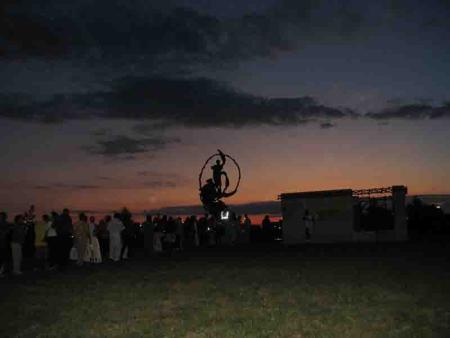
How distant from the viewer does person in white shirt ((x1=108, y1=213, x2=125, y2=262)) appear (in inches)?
946

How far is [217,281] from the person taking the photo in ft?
50.7

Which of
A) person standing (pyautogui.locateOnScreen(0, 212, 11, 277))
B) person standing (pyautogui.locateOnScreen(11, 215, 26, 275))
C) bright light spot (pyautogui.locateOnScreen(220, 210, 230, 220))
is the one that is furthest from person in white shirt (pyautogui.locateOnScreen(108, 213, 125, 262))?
bright light spot (pyautogui.locateOnScreen(220, 210, 230, 220))

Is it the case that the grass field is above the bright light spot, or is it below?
below

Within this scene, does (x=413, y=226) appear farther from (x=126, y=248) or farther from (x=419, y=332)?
(x=419, y=332)

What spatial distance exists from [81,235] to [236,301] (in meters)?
11.5

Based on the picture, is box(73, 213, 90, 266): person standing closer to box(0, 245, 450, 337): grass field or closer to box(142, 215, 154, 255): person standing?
box(0, 245, 450, 337): grass field

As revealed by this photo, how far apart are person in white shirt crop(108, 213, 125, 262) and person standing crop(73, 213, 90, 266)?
1.57 metres

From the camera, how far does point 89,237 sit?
2297 cm

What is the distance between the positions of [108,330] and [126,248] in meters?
15.9

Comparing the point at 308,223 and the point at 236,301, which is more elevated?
the point at 308,223

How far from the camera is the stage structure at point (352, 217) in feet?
115

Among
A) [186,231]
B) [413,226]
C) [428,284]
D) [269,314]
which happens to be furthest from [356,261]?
[413,226]

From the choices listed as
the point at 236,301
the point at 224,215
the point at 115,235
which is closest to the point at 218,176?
the point at 224,215

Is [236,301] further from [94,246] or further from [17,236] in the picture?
[94,246]
